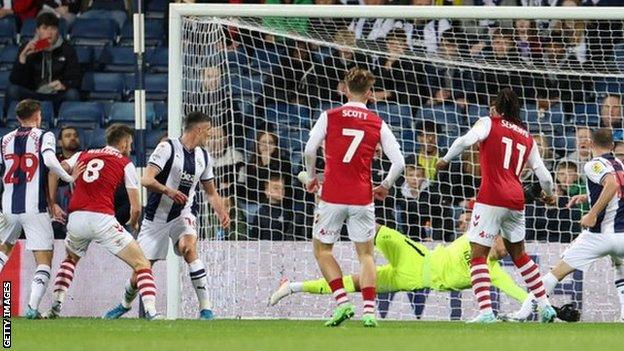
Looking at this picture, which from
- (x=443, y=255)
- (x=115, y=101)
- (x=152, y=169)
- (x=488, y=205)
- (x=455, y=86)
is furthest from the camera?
(x=115, y=101)

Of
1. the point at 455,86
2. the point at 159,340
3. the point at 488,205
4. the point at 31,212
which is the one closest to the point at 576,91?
the point at 455,86

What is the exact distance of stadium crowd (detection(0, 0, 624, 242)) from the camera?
1590cm

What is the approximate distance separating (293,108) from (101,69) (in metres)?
3.99

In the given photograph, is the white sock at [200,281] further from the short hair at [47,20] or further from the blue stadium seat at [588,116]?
the short hair at [47,20]

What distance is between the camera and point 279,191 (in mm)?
15641

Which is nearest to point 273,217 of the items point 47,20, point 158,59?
point 158,59

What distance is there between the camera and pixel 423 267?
48.2ft

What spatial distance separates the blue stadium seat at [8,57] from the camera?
19938 mm

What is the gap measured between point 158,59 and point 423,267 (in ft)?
19.9

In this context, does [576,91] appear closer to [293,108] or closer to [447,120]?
[447,120]

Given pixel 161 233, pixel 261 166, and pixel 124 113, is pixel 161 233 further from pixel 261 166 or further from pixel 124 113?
pixel 124 113

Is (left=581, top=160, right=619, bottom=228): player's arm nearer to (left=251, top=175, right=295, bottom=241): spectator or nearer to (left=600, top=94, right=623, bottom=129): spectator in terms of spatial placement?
(left=600, top=94, right=623, bottom=129): spectator

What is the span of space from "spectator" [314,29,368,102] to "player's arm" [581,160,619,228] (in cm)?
330

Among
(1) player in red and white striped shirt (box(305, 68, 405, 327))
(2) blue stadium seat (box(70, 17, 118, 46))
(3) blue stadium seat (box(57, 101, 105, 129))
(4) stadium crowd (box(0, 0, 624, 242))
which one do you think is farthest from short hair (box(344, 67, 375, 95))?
(2) blue stadium seat (box(70, 17, 118, 46))
